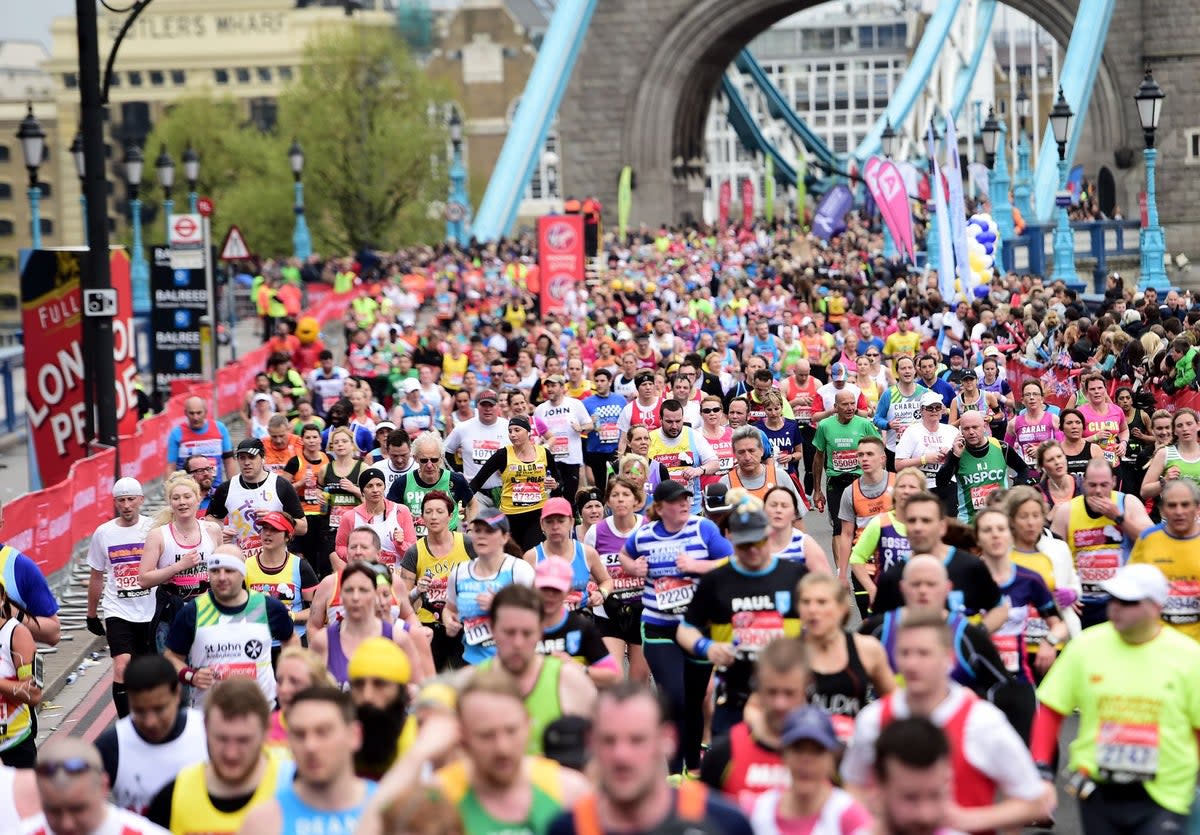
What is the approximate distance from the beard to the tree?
2488 inches

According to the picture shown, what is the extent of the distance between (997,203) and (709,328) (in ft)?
56.9

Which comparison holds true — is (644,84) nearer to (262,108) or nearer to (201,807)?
(262,108)

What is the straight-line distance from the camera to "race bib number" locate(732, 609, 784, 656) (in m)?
8.79

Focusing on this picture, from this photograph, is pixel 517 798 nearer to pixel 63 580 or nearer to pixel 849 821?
pixel 849 821

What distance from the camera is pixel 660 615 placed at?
35.3 feet

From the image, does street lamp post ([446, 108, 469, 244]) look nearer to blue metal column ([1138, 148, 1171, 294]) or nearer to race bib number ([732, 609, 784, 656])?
blue metal column ([1138, 148, 1171, 294])

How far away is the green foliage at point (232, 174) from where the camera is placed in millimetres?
72625

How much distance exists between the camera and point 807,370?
62.8ft

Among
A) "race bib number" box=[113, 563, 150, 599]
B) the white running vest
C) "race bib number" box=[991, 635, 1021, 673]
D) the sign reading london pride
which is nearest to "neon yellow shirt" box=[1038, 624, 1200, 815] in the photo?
"race bib number" box=[991, 635, 1021, 673]

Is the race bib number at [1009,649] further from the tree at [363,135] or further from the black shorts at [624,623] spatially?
the tree at [363,135]

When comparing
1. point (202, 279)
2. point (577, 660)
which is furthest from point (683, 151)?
point (577, 660)

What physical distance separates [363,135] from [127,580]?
59.3 m

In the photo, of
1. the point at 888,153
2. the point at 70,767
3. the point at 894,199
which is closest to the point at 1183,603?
the point at 70,767

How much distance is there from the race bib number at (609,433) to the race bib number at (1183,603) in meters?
8.71
